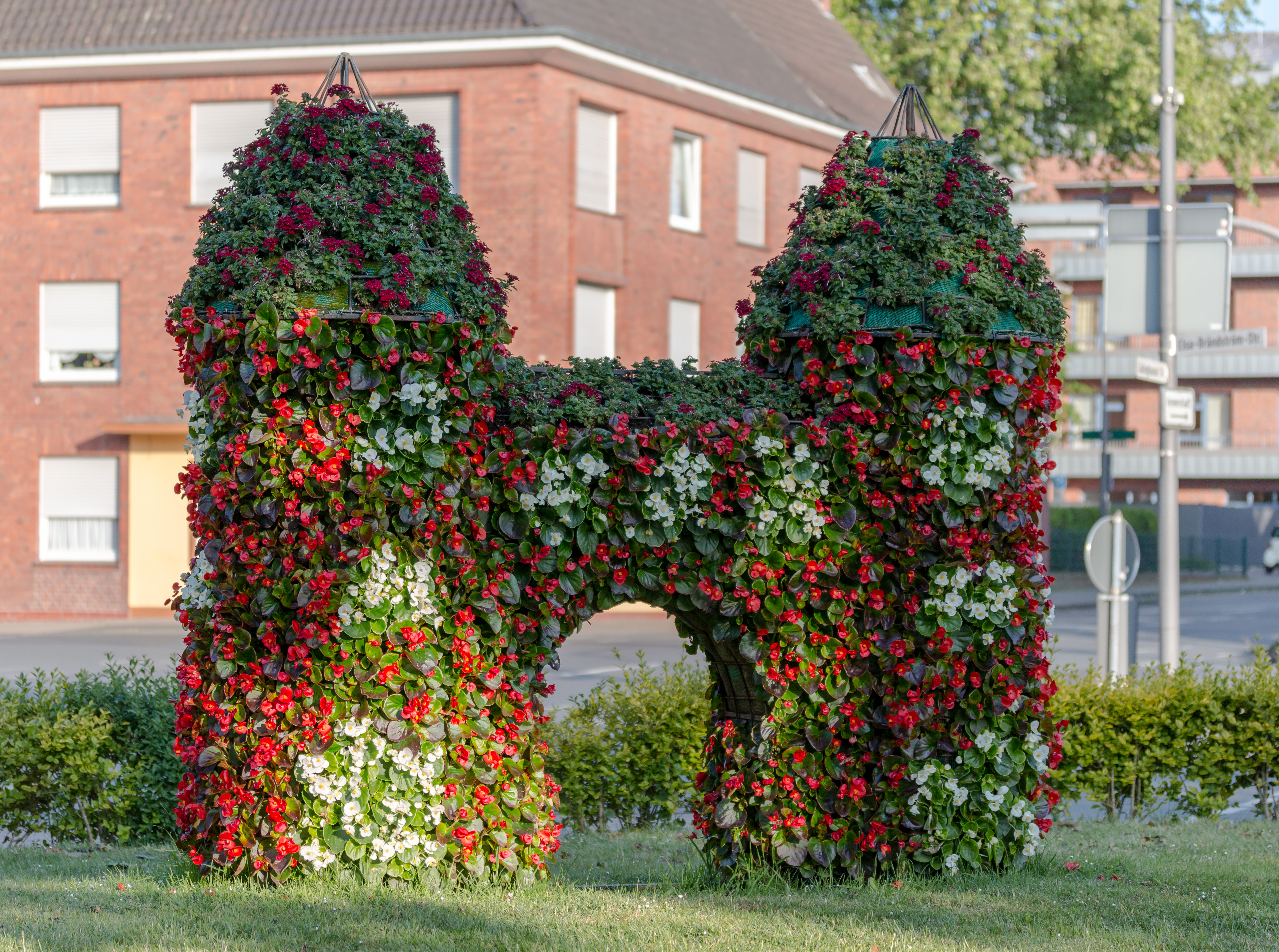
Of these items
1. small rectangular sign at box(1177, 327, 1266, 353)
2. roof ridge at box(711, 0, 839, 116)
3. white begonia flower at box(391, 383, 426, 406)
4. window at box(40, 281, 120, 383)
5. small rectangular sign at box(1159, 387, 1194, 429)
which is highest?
roof ridge at box(711, 0, 839, 116)

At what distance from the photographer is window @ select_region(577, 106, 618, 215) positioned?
25.2 m

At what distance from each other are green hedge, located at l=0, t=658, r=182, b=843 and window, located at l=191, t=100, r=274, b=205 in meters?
19.0

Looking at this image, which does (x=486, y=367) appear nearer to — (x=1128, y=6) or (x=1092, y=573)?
(x=1092, y=573)

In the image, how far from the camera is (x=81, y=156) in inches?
1018

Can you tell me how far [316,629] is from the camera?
534cm

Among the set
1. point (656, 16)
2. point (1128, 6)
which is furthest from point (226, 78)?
point (1128, 6)

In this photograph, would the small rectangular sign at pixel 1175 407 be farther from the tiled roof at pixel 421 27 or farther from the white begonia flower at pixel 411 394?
the tiled roof at pixel 421 27

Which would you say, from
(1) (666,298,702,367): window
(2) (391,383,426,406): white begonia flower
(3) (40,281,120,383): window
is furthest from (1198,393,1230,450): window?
(2) (391,383,426,406): white begonia flower

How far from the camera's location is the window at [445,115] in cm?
2453

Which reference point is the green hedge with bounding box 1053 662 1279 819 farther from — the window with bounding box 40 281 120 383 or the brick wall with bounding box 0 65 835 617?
the window with bounding box 40 281 120 383

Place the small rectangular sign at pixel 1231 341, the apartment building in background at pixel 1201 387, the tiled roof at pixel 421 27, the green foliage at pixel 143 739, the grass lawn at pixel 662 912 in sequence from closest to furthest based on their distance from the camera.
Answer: the grass lawn at pixel 662 912 < the green foliage at pixel 143 739 < the small rectangular sign at pixel 1231 341 < the tiled roof at pixel 421 27 < the apartment building in background at pixel 1201 387

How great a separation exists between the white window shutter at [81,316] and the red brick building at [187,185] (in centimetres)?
3

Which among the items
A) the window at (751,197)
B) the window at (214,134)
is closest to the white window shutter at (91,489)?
the window at (214,134)

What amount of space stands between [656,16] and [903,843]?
2328cm
